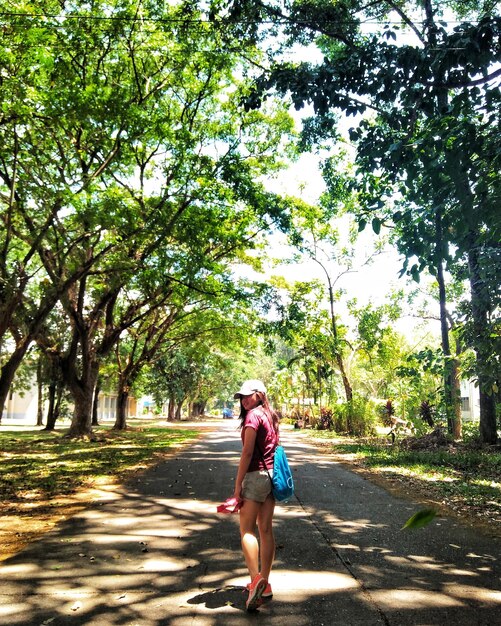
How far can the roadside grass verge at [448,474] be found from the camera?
764 centimetres

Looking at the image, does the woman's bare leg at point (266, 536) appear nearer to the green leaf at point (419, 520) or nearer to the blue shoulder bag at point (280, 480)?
the blue shoulder bag at point (280, 480)

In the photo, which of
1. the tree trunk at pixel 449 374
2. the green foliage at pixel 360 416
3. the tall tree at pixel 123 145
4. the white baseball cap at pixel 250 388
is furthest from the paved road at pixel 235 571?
the green foliage at pixel 360 416

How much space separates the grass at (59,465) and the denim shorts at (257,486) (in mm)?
5080

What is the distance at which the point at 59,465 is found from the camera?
39.4ft

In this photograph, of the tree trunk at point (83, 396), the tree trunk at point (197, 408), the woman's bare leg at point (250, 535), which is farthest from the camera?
the tree trunk at point (197, 408)

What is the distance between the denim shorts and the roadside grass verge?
12.3 feet

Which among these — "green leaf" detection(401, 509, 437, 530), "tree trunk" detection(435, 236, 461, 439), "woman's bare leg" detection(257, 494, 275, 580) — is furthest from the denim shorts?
"tree trunk" detection(435, 236, 461, 439)

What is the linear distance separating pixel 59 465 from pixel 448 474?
8.94m

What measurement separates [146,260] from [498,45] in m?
13.8

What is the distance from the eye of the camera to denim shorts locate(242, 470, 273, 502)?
13.1ft

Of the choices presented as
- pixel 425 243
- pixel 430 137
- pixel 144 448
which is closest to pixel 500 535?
pixel 425 243

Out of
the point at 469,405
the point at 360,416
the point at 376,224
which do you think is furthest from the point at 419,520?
the point at 469,405

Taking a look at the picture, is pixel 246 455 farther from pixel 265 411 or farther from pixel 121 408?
pixel 121 408

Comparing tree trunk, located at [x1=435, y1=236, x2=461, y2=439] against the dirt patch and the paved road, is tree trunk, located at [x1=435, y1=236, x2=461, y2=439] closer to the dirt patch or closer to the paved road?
the paved road
